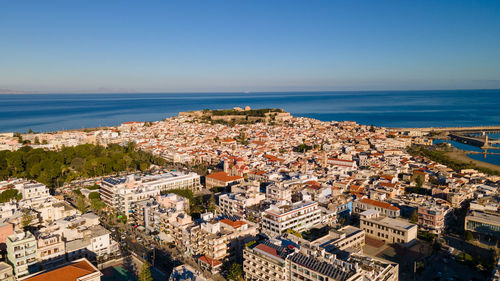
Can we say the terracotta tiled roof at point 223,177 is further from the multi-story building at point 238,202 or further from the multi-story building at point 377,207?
the multi-story building at point 377,207

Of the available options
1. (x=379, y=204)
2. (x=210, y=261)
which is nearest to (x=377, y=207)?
(x=379, y=204)

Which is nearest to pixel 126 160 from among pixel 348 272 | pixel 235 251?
pixel 235 251

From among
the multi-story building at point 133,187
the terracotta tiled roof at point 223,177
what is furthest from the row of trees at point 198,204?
the terracotta tiled roof at point 223,177

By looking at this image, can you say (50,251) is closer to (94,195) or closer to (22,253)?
(22,253)

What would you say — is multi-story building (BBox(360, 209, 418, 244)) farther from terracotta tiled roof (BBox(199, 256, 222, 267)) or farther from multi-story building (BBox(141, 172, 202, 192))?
multi-story building (BBox(141, 172, 202, 192))

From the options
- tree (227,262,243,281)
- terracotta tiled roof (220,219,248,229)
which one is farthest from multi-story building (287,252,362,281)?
terracotta tiled roof (220,219,248,229)
